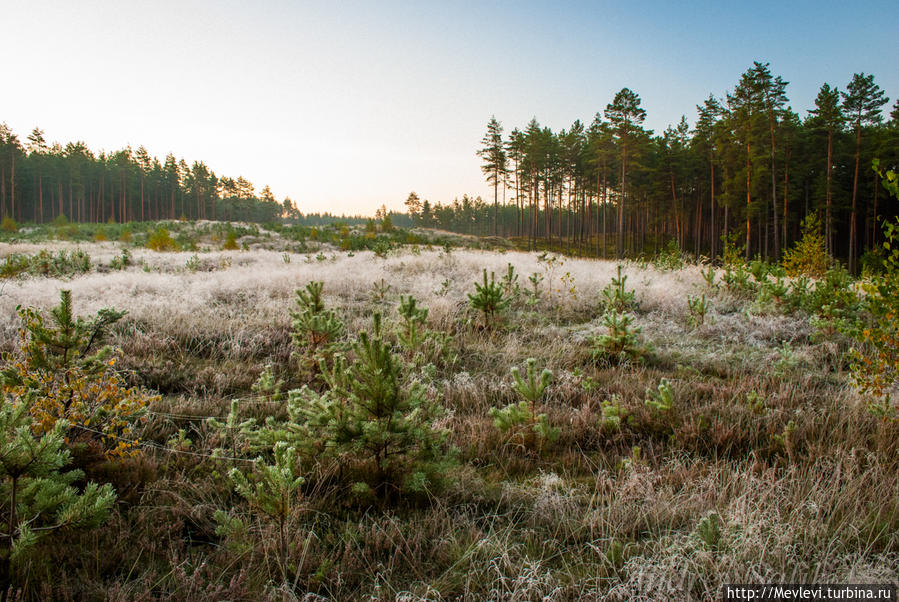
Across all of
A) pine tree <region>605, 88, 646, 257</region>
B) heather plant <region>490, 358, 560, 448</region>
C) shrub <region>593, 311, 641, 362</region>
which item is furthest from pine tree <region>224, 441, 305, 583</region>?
pine tree <region>605, 88, 646, 257</region>

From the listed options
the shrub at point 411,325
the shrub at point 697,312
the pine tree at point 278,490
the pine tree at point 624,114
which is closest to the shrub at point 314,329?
the shrub at point 411,325

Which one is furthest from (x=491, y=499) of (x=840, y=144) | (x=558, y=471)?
(x=840, y=144)

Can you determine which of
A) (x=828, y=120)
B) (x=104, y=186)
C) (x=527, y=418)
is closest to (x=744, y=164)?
(x=828, y=120)

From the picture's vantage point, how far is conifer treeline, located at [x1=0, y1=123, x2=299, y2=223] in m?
51.2

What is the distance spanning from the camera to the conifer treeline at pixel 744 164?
27.1 meters

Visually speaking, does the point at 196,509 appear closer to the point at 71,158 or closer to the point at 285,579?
the point at 285,579

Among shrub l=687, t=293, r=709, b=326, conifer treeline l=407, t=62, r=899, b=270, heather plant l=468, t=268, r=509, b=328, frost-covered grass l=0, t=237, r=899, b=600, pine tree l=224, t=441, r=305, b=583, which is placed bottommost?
frost-covered grass l=0, t=237, r=899, b=600

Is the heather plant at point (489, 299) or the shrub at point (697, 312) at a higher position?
the heather plant at point (489, 299)

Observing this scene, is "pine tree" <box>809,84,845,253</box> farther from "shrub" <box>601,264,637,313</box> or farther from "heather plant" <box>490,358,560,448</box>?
"heather plant" <box>490,358,560,448</box>

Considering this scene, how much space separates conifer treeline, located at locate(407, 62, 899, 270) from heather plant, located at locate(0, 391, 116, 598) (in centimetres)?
2641

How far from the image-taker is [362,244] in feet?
85.2

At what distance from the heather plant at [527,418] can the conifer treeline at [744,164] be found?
23.8m

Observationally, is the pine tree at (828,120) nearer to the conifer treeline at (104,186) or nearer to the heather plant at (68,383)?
the heather plant at (68,383)

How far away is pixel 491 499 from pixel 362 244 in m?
24.7
